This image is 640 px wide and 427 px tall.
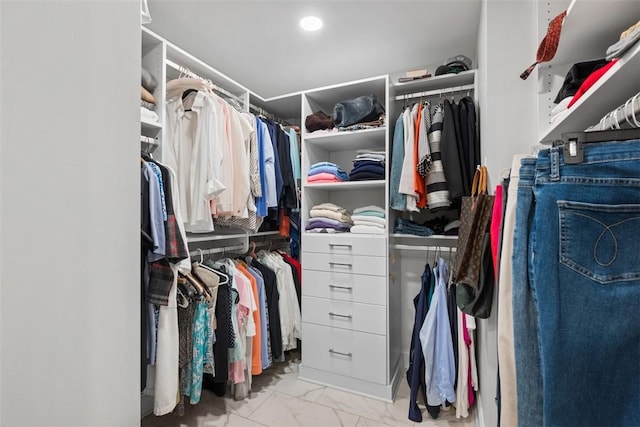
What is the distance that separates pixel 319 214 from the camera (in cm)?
208

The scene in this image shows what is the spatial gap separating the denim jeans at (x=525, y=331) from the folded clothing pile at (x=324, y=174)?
1.47 metres

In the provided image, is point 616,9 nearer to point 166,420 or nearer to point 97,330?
point 97,330

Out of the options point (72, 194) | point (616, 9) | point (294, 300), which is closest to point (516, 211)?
point (616, 9)

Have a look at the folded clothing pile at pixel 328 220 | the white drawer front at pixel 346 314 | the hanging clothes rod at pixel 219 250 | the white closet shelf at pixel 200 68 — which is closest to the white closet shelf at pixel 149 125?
the white closet shelf at pixel 200 68

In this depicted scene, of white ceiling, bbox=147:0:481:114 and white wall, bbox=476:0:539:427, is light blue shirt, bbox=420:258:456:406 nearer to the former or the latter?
white wall, bbox=476:0:539:427

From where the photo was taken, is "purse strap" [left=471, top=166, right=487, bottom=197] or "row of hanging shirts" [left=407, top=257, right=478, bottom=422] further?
"row of hanging shirts" [left=407, top=257, right=478, bottom=422]

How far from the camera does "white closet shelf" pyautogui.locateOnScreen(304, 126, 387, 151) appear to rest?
1985 mm

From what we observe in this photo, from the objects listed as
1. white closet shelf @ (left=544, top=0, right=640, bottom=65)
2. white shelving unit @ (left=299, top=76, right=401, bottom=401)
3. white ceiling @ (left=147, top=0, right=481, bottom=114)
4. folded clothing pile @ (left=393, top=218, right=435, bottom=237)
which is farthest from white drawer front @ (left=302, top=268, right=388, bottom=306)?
white ceiling @ (left=147, top=0, right=481, bottom=114)

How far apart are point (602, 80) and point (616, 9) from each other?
0.36m

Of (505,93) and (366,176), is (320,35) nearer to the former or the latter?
(366,176)

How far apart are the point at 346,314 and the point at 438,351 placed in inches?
22.9

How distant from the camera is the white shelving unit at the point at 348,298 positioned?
72.7 inches

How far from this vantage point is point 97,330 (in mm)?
500

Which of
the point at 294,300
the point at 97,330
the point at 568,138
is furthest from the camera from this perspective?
the point at 294,300
